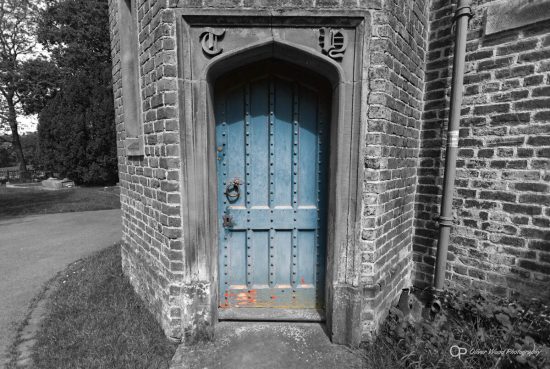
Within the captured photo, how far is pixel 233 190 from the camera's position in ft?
9.28

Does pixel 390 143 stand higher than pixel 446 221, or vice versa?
pixel 390 143

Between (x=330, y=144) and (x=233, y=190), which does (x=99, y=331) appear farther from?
(x=330, y=144)

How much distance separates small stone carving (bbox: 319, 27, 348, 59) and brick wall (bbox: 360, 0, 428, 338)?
0.78 ft

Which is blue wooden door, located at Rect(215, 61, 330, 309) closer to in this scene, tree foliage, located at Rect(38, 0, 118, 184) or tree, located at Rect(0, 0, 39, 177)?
tree foliage, located at Rect(38, 0, 118, 184)

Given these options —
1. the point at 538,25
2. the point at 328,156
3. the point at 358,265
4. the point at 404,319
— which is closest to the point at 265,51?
the point at 328,156

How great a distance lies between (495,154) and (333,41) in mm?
1792

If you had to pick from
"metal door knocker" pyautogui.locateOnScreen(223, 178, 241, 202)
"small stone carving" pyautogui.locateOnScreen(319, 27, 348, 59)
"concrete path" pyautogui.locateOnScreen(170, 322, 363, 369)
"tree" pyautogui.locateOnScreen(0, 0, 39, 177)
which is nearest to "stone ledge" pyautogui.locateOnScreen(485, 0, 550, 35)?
"small stone carving" pyautogui.locateOnScreen(319, 27, 348, 59)

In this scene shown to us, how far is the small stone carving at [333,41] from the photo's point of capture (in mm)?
2328

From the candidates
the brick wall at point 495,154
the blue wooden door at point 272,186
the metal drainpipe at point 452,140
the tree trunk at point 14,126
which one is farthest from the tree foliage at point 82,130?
the metal drainpipe at point 452,140

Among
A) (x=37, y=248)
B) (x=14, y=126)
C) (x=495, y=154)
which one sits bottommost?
(x=37, y=248)

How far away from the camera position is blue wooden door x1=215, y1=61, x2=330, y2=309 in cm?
276

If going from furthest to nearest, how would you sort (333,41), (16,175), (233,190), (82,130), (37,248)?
1. (16,175)
2. (82,130)
3. (37,248)
4. (233,190)
5. (333,41)

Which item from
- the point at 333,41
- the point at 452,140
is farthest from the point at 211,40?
the point at 452,140

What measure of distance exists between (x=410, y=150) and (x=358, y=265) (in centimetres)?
129
